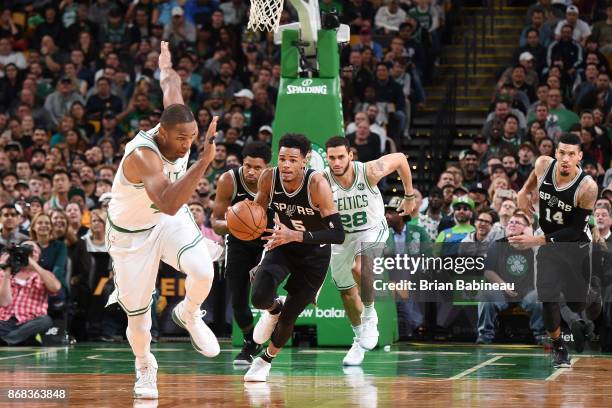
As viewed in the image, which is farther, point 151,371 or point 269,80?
point 269,80

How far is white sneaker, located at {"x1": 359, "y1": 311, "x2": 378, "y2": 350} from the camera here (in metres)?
11.3

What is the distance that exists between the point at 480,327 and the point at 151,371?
244 inches

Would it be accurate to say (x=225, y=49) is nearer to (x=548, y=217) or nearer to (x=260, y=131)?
(x=260, y=131)

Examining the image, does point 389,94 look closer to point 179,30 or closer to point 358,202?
point 179,30

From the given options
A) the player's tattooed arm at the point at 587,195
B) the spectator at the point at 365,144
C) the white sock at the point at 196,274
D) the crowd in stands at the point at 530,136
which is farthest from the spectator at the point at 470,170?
the white sock at the point at 196,274

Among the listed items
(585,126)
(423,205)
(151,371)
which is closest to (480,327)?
(423,205)

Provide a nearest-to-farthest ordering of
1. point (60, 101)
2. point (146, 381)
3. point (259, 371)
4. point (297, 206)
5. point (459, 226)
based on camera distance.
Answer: point (146, 381) → point (259, 371) → point (297, 206) → point (459, 226) → point (60, 101)

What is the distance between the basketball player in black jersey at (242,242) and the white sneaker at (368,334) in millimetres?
1056

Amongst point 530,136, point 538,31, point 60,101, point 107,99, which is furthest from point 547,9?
point 60,101

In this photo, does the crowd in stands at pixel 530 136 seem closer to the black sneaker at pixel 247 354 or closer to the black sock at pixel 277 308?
the black sneaker at pixel 247 354

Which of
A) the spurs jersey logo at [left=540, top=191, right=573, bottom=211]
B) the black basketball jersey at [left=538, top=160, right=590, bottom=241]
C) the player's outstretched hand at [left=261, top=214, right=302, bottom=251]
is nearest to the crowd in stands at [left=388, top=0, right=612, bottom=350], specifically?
the black basketball jersey at [left=538, top=160, right=590, bottom=241]

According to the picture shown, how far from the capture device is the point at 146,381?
8.55 m

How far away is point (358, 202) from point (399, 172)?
1.68ft

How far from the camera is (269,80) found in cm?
1844
